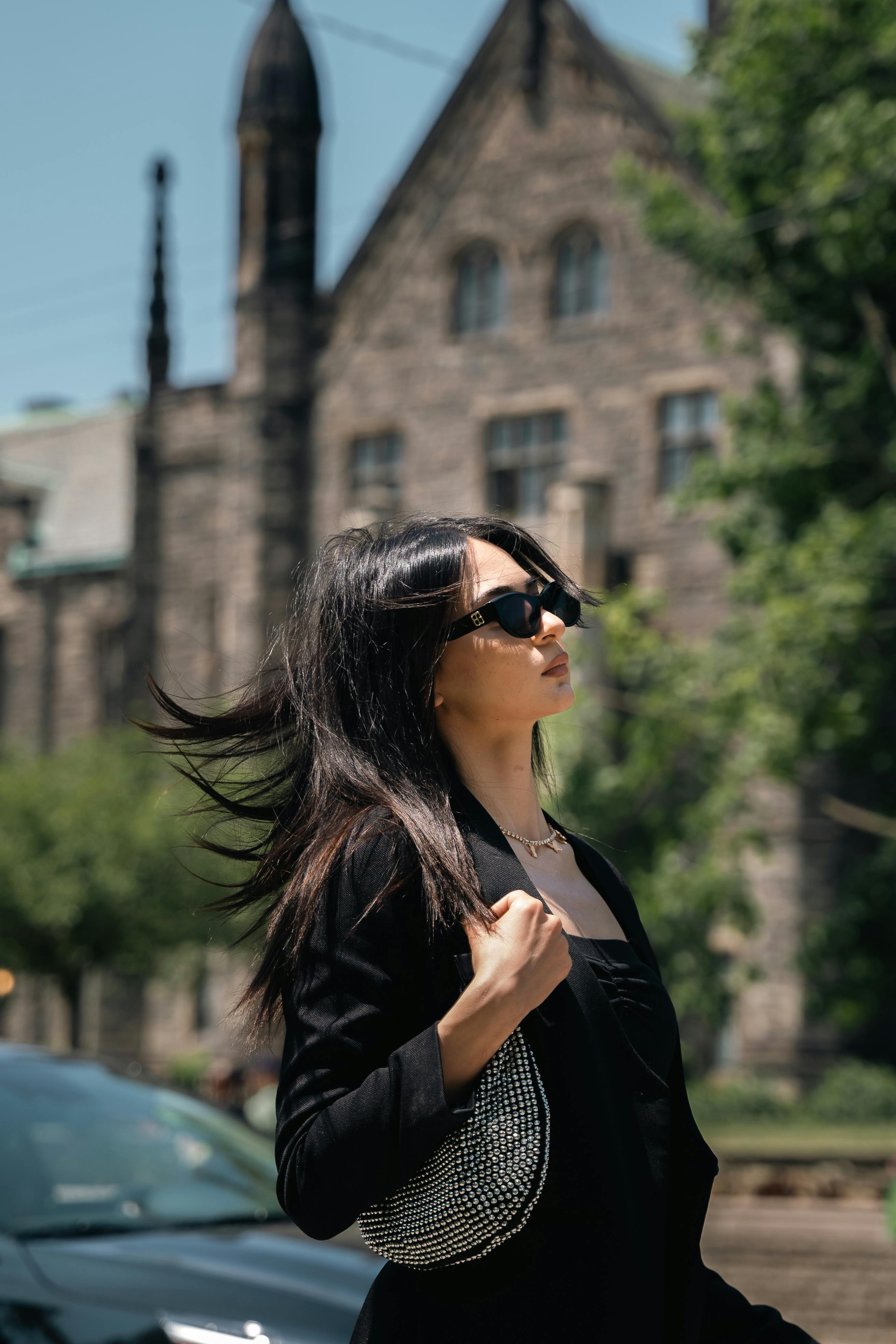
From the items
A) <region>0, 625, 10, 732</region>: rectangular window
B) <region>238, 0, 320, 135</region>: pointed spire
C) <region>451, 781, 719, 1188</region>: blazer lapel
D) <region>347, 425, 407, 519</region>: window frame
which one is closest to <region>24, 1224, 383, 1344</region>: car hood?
<region>451, 781, 719, 1188</region>: blazer lapel

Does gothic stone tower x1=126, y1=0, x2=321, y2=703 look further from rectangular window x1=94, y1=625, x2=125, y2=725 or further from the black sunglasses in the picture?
the black sunglasses

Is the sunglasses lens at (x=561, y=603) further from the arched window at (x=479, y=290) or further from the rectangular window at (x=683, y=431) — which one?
the arched window at (x=479, y=290)

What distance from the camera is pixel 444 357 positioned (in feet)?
90.5

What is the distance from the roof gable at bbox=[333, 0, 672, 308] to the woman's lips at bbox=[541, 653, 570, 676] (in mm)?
25597

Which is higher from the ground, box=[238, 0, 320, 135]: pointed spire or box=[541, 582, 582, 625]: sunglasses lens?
box=[238, 0, 320, 135]: pointed spire

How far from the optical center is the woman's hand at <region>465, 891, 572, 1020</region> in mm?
2010

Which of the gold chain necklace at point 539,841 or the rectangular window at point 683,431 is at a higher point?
the rectangular window at point 683,431

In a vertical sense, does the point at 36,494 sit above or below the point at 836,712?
above

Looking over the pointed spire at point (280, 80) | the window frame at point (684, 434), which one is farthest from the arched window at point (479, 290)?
the pointed spire at point (280, 80)

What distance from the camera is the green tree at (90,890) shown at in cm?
2264

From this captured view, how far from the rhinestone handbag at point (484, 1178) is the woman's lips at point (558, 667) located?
0.50m

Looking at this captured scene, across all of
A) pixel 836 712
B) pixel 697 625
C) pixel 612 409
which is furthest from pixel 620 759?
pixel 836 712

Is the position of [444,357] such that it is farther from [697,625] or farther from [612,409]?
[697,625]

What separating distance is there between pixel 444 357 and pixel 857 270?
10.6m
